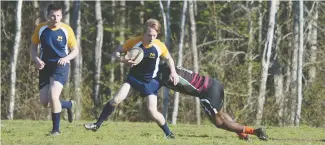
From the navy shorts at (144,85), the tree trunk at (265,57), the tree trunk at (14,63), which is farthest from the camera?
the tree trunk at (265,57)

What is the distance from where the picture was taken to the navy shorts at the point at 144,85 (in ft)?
42.2

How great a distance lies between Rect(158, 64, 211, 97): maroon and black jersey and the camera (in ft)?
42.4

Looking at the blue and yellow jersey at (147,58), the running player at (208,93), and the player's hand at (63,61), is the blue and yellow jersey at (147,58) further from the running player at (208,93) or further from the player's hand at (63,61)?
the player's hand at (63,61)

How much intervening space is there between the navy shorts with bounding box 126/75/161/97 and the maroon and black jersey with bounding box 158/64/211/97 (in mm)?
160

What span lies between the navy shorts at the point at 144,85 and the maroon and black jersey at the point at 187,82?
0.16 metres

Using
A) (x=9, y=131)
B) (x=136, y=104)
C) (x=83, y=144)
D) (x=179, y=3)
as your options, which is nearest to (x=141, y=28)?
(x=179, y=3)

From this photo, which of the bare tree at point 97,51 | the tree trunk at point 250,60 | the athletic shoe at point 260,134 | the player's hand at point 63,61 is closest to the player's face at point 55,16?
the player's hand at point 63,61

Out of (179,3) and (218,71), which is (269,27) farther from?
(179,3)

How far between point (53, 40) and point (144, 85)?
159 cm

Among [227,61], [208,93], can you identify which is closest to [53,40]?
[208,93]

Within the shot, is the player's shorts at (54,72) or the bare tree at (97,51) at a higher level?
the bare tree at (97,51)

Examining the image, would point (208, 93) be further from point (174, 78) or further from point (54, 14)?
point (54, 14)

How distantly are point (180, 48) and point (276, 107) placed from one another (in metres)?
3.93

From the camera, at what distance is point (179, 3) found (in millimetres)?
36656
